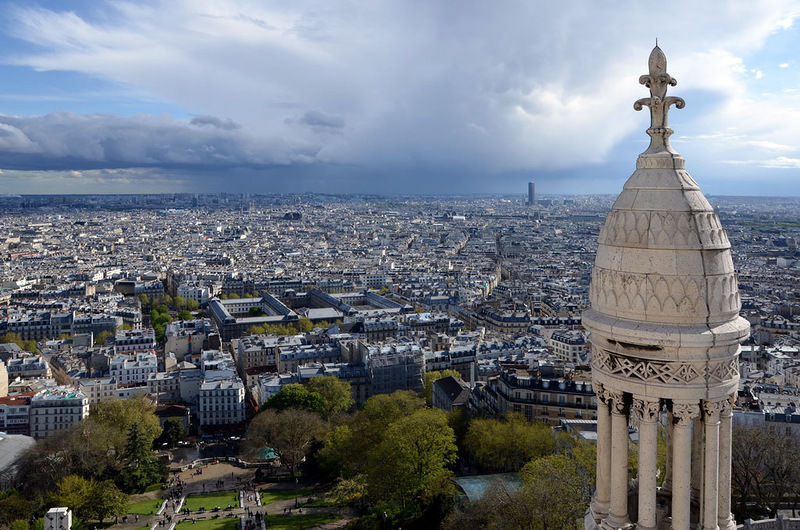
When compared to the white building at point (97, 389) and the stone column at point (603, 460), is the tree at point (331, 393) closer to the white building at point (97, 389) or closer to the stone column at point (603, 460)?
the white building at point (97, 389)

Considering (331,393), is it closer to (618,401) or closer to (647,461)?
(618,401)

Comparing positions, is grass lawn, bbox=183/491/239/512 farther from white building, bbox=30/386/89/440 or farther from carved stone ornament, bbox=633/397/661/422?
carved stone ornament, bbox=633/397/661/422

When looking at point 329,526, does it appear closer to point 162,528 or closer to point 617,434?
point 162,528

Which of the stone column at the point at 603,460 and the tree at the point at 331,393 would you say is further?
the tree at the point at 331,393

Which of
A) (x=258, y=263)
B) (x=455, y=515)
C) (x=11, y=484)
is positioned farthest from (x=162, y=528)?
(x=258, y=263)

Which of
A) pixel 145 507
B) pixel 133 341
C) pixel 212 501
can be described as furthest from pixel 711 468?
pixel 133 341

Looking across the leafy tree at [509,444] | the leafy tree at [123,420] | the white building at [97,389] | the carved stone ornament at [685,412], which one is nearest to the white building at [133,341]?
the white building at [97,389]

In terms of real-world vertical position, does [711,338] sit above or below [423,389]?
above
